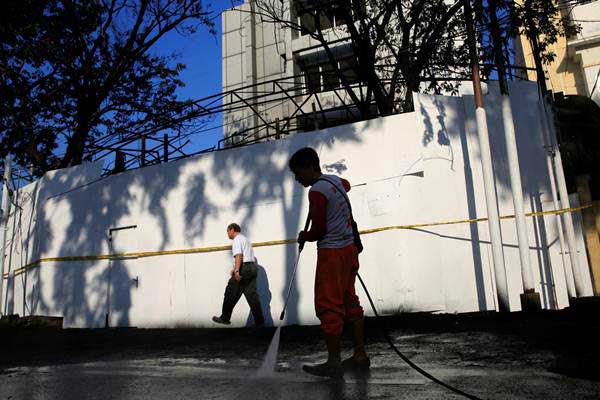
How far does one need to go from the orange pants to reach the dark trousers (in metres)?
3.73

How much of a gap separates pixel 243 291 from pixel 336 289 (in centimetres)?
404

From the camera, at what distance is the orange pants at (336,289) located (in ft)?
Result: 11.7

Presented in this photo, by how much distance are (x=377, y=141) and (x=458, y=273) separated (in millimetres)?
2224

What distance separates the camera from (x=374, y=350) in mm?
4680

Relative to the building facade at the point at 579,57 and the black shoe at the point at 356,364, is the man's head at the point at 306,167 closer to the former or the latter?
the black shoe at the point at 356,364

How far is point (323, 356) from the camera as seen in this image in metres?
4.59

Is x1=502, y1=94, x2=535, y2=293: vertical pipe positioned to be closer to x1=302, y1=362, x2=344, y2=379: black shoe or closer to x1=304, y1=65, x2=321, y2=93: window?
x1=302, y1=362, x2=344, y2=379: black shoe

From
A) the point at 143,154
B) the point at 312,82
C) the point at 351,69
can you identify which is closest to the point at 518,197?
the point at 351,69

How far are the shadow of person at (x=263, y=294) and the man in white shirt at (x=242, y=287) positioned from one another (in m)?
0.25

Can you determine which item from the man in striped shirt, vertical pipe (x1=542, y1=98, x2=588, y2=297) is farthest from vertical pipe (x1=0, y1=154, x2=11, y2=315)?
vertical pipe (x1=542, y1=98, x2=588, y2=297)

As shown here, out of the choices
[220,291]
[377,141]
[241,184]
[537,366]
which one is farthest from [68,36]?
[537,366]

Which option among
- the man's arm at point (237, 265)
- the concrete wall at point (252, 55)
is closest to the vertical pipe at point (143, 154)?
the man's arm at point (237, 265)

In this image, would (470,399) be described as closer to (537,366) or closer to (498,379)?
(498,379)

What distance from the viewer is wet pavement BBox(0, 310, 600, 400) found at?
2.93 m
